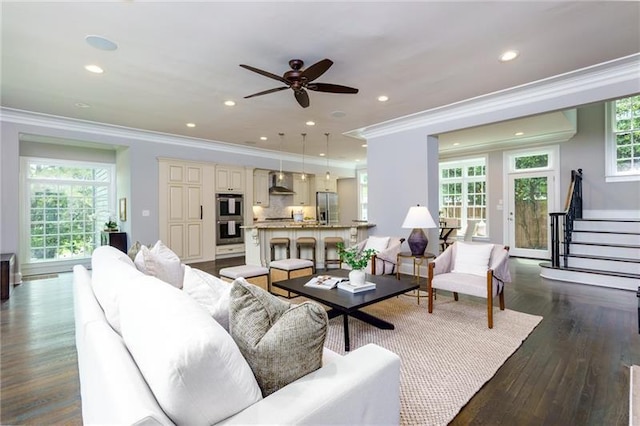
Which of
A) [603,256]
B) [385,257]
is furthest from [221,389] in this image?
[603,256]

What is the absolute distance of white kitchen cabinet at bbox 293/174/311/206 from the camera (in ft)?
29.7

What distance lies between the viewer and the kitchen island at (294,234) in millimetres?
5719

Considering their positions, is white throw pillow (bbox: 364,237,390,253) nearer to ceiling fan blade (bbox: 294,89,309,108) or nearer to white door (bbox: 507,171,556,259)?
ceiling fan blade (bbox: 294,89,309,108)

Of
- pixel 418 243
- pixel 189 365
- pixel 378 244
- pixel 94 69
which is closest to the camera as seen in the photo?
pixel 189 365

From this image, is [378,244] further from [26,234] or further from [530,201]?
[26,234]

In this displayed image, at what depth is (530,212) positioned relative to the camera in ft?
22.6

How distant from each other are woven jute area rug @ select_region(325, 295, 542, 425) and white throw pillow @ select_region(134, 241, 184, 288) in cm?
152

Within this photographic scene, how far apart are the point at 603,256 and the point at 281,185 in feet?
22.6

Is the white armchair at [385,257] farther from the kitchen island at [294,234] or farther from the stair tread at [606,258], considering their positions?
the stair tread at [606,258]

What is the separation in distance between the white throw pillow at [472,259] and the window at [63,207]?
22.9 ft

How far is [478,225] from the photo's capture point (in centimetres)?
776

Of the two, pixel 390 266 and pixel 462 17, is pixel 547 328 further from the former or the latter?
pixel 462 17

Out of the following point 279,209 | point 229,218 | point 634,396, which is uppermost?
point 279,209

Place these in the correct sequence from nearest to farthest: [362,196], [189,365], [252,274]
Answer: [189,365] < [252,274] < [362,196]
